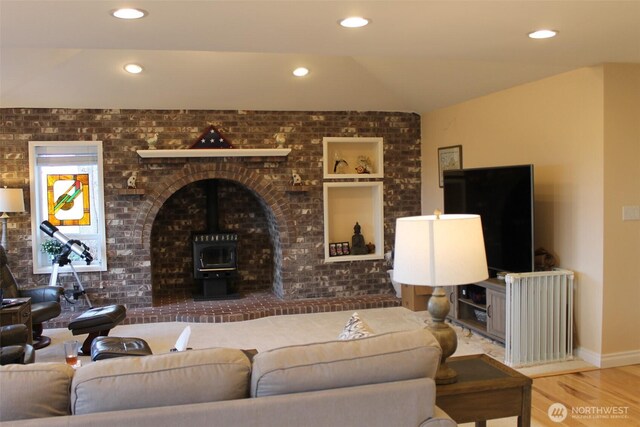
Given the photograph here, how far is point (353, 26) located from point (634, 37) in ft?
5.95

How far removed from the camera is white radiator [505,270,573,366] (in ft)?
15.0

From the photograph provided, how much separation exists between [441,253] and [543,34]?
1.91 metres

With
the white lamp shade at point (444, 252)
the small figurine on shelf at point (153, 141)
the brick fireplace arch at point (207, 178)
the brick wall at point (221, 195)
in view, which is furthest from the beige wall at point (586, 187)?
the small figurine on shelf at point (153, 141)

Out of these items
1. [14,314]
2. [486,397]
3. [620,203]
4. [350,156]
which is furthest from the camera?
[350,156]

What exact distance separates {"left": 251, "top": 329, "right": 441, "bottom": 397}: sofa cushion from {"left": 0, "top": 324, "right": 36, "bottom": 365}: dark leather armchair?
2.45 m

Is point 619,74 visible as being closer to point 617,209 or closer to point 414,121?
point 617,209

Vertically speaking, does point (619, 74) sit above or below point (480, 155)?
above

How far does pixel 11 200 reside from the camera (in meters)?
6.07

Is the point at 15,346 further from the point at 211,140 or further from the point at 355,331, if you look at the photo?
the point at 211,140

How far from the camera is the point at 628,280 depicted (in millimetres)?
4570

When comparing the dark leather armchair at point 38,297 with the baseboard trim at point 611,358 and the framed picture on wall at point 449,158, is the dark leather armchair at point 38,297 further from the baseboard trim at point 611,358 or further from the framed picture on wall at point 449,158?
the baseboard trim at point 611,358

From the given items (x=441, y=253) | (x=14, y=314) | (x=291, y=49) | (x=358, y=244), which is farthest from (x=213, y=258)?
(x=441, y=253)

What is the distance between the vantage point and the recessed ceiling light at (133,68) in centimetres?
566

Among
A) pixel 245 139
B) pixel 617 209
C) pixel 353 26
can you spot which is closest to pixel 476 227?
pixel 353 26
